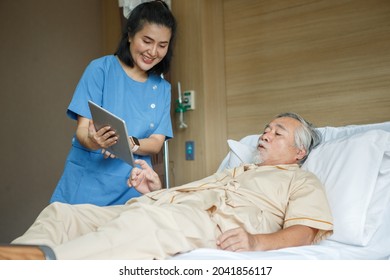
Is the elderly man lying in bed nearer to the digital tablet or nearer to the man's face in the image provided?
the man's face

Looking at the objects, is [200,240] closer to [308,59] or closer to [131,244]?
[131,244]

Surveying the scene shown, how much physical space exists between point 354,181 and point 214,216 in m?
0.55

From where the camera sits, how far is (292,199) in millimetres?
1503

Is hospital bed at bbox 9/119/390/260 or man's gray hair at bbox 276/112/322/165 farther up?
man's gray hair at bbox 276/112/322/165

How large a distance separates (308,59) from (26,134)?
2012 mm

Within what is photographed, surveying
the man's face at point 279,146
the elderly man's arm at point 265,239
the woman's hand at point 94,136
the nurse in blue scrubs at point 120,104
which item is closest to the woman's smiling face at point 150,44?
the nurse in blue scrubs at point 120,104

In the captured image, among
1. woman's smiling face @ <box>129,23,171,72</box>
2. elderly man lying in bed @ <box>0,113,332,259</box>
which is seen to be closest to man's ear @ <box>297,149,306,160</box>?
elderly man lying in bed @ <box>0,113,332,259</box>

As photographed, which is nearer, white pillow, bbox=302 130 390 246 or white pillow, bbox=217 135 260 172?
white pillow, bbox=302 130 390 246

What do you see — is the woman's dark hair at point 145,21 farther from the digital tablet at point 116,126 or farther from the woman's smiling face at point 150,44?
the digital tablet at point 116,126

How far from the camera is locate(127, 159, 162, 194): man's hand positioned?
1676 millimetres

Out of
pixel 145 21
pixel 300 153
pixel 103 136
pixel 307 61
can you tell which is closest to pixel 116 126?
pixel 103 136

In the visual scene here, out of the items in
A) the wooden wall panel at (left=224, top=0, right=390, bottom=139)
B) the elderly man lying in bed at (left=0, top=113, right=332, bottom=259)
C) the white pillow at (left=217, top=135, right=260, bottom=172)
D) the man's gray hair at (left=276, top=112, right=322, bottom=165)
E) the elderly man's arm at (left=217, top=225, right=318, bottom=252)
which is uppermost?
the wooden wall panel at (left=224, top=0, right=390, bottom=139)

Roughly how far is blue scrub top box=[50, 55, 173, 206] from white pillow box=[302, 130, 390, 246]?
727mm

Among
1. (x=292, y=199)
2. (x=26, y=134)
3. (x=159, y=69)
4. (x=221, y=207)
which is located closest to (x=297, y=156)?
(x=292, y=199)
